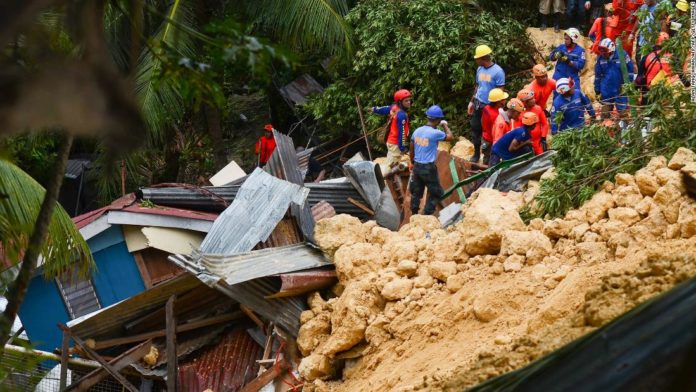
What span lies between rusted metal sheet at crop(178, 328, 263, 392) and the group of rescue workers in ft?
10.0

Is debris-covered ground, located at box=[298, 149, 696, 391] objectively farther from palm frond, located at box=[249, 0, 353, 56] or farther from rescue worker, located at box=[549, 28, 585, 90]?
palm frond, located at box=[249, 0, 353, 56]

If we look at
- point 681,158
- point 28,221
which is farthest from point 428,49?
point 28,221

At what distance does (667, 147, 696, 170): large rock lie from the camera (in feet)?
37.7

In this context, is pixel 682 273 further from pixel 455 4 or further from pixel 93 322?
pixel 455 4

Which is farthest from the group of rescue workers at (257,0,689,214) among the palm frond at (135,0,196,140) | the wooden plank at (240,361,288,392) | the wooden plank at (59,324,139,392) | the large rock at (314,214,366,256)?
the wooden plank at (59,324,139,392)

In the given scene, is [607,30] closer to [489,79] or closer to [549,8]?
[489,79]

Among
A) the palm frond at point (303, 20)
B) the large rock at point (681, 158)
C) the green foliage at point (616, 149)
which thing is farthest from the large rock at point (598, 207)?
the palm frond at point (303, 20)

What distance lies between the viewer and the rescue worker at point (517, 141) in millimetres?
15031

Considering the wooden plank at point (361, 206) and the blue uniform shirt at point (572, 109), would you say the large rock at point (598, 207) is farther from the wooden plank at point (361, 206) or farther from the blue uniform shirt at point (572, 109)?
the wooden plank at point (361, 206)

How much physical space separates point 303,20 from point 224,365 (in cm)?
639

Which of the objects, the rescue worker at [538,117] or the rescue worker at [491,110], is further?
the rescue worker at [491,110]

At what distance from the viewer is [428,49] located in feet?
66.5

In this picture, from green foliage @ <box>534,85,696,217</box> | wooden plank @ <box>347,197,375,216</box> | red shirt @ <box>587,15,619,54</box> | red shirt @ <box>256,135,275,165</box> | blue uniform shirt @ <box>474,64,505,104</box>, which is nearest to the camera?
green foliage @ <box>534,85,696,217</box>

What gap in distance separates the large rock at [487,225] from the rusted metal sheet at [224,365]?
3.80m
